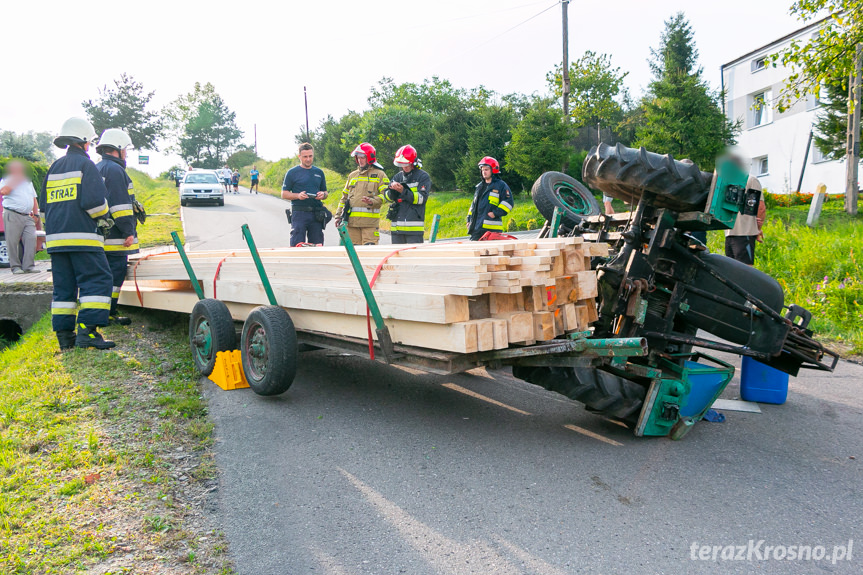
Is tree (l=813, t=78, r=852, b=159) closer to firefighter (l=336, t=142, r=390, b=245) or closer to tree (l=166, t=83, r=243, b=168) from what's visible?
firefighter (l=336, t=142, r=390, b=245)

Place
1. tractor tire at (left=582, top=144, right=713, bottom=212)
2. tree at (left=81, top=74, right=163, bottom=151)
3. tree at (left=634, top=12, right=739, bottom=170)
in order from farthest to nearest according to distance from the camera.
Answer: tree at (left=81, top=74, right=163, bottom=151) → tree at (left=634, top=12, right=739, bottom=170) → tractor tire at (left=582, top=144, right=713, bottom=212)

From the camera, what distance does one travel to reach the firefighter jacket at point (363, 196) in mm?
7840

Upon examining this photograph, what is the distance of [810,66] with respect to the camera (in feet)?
24.5

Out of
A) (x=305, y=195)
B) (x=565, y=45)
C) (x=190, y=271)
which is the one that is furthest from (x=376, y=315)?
(x=565, y=45)

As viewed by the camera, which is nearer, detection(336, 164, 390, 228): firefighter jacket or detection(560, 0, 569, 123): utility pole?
detection(336, 164, 390, 228): firefighter jacket

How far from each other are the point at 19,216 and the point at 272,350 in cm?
887

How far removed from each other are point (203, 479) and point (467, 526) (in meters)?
1.50

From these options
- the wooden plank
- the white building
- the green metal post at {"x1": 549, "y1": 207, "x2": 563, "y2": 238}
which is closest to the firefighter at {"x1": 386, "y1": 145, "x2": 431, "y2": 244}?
the green metal post at {"x1": 549, "y1": 207, "x2": 563, "y2": 238}

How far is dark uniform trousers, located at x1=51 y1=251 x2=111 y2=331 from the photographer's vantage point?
19.2 ft

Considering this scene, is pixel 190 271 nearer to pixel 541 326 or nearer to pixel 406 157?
pixel 406 157

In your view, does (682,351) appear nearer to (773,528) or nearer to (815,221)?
(773,528)

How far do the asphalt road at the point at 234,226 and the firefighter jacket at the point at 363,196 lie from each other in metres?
3.50

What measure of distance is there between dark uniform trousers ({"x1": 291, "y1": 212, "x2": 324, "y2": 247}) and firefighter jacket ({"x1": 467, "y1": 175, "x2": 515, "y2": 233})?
2.21 m

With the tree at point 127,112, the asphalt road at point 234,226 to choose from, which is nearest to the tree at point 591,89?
the asphalt road at point 234,226
